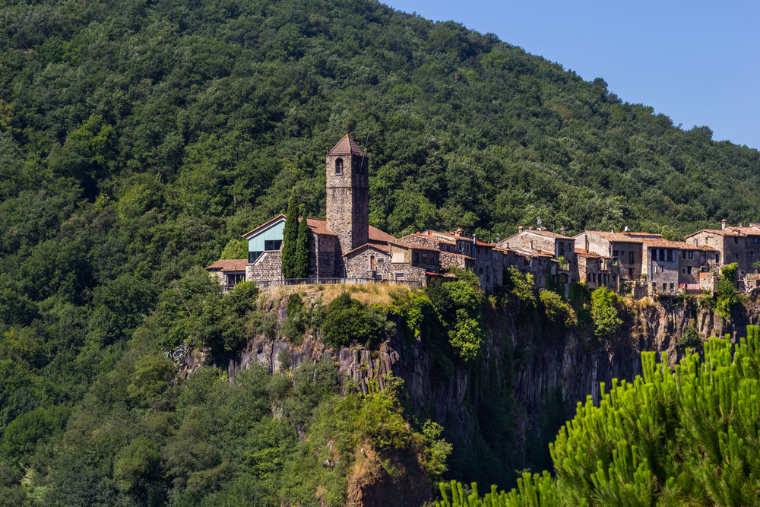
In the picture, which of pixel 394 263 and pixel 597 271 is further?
pixel 597 271

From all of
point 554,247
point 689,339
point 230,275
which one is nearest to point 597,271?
point 554,247

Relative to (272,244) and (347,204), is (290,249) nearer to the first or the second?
(272,244)

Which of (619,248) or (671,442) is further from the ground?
(619,248)

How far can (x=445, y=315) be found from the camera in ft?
209

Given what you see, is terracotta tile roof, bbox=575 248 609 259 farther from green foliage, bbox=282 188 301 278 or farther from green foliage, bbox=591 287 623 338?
green foliage, bbox=282 188 301 278

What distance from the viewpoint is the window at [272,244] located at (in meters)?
70.8

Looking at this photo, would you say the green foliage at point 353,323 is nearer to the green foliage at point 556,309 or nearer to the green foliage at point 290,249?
the green foliage at point 290,249

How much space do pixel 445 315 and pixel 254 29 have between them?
11302 centimetres

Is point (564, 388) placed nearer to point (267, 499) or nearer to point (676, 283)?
point (676, 283)

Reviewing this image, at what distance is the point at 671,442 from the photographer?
24.6 m

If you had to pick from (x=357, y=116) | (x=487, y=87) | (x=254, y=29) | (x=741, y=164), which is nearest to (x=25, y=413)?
(x=357, y=116)

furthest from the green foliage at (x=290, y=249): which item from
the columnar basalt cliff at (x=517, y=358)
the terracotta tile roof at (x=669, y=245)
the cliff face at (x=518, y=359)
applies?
the terracotta tile roof at (x=669, y=245)

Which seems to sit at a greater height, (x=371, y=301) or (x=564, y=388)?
(x=371, y=301)

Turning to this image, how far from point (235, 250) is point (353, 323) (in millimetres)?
33174
